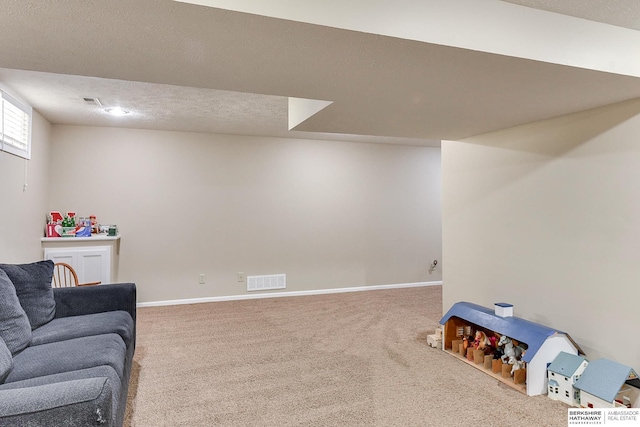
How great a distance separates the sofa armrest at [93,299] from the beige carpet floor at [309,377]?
535 millimetres

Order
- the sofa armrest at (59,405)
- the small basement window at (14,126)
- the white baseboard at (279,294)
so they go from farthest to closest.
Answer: the white baseboard at (279,294) → the small basement window at (14,126) → the sofa armrest at (59,405)

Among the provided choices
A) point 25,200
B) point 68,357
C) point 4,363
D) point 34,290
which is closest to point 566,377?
point 68,357

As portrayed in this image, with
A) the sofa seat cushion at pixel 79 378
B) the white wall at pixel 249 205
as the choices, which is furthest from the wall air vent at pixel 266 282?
the sofa seat cushion at pixel 79 378

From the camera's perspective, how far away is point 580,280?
266cm

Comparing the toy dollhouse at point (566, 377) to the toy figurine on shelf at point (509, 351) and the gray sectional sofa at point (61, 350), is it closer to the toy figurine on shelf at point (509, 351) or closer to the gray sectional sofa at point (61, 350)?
the toy figurine on shelf at point (509, 351)

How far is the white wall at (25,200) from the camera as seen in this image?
3336 mm

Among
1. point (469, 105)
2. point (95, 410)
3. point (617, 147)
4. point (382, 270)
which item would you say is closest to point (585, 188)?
point (617, 147)

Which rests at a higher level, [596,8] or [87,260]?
[596,8]

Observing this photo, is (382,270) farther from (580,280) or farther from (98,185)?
(98,185)

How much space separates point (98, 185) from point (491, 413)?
491cm

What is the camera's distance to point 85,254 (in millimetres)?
4422

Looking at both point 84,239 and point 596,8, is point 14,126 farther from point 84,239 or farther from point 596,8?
point 596,8

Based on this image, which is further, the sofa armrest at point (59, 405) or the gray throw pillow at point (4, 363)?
the gray throw pillow at point (4, 363)

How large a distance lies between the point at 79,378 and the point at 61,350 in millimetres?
483
